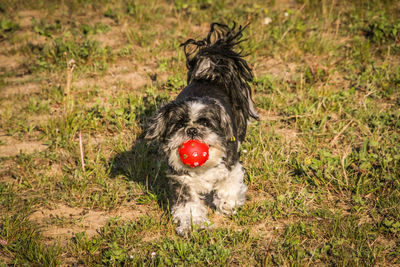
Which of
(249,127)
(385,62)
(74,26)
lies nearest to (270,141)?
(249,127)

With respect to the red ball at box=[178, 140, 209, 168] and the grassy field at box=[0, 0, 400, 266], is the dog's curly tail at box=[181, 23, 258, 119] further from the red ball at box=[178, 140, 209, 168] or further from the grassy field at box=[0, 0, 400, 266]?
the red ball at box=[178, 140, 209, 168]

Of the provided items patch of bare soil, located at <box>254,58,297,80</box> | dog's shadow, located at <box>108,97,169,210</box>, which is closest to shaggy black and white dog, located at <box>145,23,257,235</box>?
dog's shadow, located at <box>108,97,169,210</box>

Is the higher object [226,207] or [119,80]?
[119,80]

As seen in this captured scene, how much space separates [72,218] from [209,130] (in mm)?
2001

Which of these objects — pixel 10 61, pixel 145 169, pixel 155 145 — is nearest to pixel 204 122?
pixel 145 169

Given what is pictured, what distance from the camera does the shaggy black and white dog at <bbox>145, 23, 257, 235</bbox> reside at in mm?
3752

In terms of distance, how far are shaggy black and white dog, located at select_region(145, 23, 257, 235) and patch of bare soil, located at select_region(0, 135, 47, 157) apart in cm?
249

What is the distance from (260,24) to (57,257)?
6.14m

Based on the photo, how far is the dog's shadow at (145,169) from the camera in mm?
4703

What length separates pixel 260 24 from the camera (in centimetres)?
815

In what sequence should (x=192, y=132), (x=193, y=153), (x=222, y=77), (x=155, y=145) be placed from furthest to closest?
(x=155, y=145) → (x=222, y=77) → (x=192, y=132) → (x=193, y=153)

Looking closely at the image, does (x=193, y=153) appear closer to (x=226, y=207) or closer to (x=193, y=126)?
(x=193, y=126)

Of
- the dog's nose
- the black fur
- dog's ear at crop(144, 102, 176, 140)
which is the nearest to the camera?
the dog's nose

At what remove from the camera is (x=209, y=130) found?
12.2 feet
